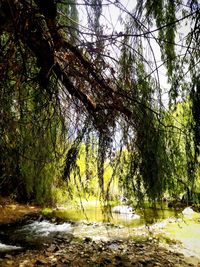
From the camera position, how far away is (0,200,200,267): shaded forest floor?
4945 mm

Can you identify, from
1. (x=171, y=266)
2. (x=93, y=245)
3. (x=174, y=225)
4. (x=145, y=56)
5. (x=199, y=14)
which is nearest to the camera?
(x=199, y=14)

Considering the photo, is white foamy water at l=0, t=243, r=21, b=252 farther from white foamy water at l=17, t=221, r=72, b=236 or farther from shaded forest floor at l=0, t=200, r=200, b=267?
white foamy water at l=17, t=221, r=72, b=236

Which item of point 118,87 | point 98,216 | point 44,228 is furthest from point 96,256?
point 118,87

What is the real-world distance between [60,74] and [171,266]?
3.93m

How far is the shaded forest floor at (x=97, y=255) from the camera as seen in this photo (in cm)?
495

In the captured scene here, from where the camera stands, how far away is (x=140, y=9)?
1531mm

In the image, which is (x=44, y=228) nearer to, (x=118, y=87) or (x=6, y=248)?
(x=6, y=248)

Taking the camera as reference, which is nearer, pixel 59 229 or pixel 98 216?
pixel 59 229

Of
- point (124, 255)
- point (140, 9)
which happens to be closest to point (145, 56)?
point (140, 9)

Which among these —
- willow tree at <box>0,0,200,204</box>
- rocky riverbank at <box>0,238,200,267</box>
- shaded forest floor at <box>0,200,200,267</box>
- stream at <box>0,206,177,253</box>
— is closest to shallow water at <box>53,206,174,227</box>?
stream at <box>0,206,177,253</box>

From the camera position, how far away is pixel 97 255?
5320 millimetres

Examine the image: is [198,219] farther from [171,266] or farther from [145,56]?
[145,56]

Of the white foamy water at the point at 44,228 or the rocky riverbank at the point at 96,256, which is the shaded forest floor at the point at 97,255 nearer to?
the rocky riverbank at the point at 96,256

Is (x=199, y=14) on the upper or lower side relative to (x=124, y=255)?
upper
